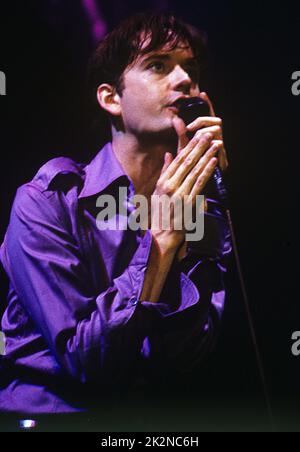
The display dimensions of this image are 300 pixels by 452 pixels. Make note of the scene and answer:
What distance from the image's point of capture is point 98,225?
1.86 metres

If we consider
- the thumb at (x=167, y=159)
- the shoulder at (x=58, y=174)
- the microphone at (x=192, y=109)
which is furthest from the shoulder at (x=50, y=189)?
the microphone at (x=192, y=109)

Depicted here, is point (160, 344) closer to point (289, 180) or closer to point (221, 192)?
point (221, 192)

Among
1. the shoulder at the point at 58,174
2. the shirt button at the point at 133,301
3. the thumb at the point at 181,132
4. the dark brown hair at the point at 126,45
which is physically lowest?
the shirt button at the point at 133,301

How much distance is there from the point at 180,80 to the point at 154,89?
88 mm

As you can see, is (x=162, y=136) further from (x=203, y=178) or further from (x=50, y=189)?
(x=50, y=189)

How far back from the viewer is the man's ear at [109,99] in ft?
6.43

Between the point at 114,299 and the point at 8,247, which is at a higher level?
the point at 8,247

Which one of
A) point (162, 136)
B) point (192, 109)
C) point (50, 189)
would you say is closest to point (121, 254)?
point (50, 189)

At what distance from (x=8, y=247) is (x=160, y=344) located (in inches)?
21.3

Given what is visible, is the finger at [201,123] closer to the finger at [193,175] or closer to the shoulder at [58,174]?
the finger at [193,175]

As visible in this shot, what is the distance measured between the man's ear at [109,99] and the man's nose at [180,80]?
19 cm

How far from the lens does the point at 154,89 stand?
1.92 metres
